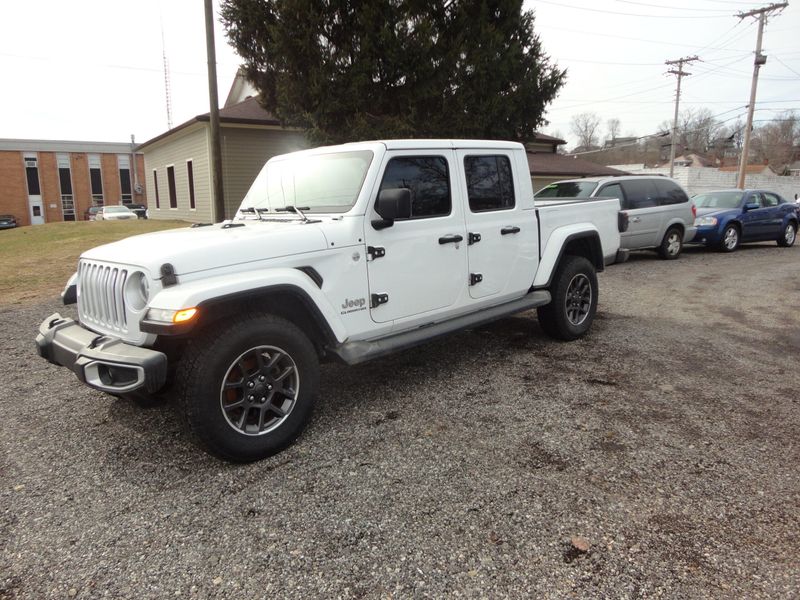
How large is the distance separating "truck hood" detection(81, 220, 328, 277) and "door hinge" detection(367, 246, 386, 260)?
1.18 ft

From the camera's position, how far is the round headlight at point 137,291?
10.0 feet

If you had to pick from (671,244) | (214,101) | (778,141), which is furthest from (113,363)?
(778,141)

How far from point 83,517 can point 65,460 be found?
780 mm

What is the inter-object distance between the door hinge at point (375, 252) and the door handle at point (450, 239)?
0.62m

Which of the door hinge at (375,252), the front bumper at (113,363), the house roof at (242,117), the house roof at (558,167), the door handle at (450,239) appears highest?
the house roof at (242,117)

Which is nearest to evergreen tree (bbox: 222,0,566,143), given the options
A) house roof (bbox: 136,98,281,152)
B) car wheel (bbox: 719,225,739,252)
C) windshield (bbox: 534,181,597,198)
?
windshield (bbox: 534,181,597,198)

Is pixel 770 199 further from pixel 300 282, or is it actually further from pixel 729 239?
pixel 300 282

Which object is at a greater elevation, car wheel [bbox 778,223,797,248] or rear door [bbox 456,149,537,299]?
rear door [bbox 456,149,537,299]

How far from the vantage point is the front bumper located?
2787mm

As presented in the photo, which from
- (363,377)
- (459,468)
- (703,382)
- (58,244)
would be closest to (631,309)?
(703,382)

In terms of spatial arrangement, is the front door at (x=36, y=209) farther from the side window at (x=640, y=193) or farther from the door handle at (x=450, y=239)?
the door handle at (x=450, y=239)

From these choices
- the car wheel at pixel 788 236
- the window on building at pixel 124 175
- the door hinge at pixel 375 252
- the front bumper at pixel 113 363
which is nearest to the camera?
the front bumper at pixel 113 363

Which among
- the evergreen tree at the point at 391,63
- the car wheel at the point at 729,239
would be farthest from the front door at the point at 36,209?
the car wheel at the point at 729,239

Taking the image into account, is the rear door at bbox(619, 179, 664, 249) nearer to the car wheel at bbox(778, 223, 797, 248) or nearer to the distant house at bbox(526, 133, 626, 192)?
the car wheel at bbox(778, 223, 797, 248)
